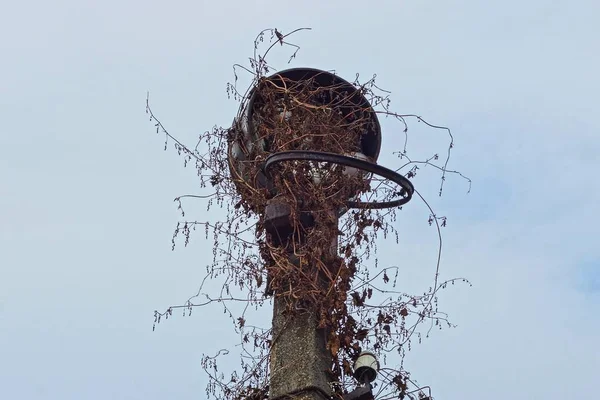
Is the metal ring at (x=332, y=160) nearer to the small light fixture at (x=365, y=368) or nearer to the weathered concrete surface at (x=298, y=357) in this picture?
the weathered concrete surface at (x=298, y=357)

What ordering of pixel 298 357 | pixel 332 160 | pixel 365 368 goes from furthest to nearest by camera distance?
pixel 332 160
pixel 298 357
pixel 365 368

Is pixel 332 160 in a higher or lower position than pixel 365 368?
higher

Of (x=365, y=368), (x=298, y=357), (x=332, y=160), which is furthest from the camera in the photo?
(x=332, y=160)

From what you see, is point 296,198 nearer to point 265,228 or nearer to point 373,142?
point 265,228

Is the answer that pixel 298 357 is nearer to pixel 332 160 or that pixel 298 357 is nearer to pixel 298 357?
pixel 298 357

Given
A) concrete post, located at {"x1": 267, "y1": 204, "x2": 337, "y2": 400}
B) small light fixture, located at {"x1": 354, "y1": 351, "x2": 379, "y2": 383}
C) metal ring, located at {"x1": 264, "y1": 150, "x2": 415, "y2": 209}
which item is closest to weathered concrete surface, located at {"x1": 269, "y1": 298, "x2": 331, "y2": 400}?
concrete post, located at {"x1": 267, "y1": 204, "x2": 337, "y2": 400}

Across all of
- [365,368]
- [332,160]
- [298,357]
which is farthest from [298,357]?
[332,160]

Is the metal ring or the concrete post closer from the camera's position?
the concrete post

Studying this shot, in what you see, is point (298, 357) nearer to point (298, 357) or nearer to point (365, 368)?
point (298, 357)

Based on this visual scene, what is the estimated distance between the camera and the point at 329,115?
5750mm

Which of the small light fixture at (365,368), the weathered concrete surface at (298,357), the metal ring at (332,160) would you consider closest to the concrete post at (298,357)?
the weathered concrete surface at (298,357)

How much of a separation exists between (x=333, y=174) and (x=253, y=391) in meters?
1.21

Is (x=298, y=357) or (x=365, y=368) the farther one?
(x=298, y=357)

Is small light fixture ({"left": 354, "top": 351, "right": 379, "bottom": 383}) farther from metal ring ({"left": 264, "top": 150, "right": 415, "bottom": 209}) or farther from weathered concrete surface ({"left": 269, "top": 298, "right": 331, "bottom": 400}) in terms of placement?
metal ring ({"left": 264, "top": 150, "right": 415, "bottom": 209})
